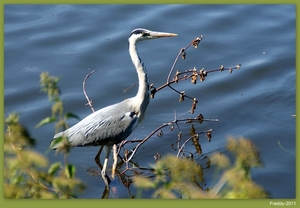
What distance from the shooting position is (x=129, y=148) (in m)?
7.45

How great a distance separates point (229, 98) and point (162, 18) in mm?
2224

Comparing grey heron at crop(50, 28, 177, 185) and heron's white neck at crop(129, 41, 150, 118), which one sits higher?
heron's white neck at crop(129, 41, 150, 118)

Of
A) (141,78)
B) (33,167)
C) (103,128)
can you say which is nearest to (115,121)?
(103,128)

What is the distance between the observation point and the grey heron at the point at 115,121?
6570mm

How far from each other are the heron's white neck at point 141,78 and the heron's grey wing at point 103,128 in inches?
7.6

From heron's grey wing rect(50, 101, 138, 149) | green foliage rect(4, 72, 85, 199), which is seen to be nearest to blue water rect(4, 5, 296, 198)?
heron's grey wing rect(50, 101, 138, 149)

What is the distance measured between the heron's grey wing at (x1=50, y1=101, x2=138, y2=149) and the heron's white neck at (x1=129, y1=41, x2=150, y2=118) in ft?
0.63

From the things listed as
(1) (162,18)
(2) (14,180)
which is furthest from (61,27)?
(2) (14,180)

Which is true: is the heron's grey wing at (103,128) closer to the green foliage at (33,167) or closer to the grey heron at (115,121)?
the grey heron at (115,121)

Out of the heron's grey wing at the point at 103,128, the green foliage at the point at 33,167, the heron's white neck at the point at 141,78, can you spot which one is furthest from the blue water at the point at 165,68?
the green foliage at the point at 33,167

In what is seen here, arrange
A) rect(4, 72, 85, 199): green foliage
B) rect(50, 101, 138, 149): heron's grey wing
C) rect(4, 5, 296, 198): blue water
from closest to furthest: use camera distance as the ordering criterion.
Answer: rect(4, 72, 85, 199): green foliage
rect(50, 101, 138, 149): heron's grey wing
rect(4, 5, 296, 198): blue water

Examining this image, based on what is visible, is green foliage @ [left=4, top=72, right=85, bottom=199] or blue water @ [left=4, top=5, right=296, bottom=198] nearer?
green foliage @ [left=4, top=72, right=85, bottom=199]

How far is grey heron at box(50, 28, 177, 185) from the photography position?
657 cm

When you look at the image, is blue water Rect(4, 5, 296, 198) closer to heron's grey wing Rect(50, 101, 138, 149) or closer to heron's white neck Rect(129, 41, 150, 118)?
heron's grey wing Rect(50, 101, 138, 149)
